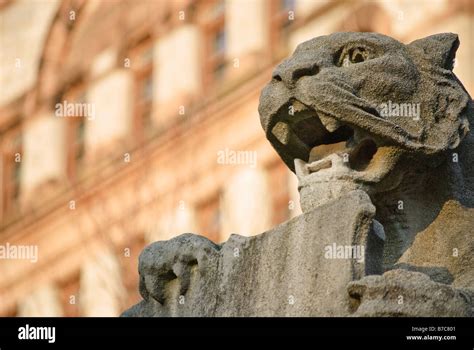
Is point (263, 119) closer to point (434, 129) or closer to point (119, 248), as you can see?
point (434, 129)

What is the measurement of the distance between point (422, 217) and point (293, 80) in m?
0.75

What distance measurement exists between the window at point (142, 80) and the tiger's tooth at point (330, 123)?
3726 centimetres

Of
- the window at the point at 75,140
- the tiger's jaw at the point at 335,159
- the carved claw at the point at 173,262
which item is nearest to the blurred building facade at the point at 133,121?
the window at the point at 75,140

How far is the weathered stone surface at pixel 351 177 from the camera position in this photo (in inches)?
354

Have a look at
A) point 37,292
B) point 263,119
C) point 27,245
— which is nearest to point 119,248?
point 37,292

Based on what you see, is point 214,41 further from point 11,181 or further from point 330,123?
point 330,123

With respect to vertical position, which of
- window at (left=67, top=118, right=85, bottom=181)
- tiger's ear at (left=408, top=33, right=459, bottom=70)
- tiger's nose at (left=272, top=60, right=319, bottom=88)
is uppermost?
window at (left=67, top=118, right=85, bottom=181)

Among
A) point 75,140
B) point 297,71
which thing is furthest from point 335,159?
point 75,140

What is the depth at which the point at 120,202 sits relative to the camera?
40969mm

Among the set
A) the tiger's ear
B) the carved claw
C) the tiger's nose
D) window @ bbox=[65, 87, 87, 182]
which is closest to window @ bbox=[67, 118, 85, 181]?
window @ bbox=[65, 87, 87, 182]

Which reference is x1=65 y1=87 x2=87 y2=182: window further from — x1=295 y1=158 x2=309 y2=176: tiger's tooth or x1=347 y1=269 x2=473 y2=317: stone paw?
x1=347 y1=269 x2=473 y2=317: stone paw

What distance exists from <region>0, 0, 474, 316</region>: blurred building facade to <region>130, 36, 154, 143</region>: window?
0.13ft

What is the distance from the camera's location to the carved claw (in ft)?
30.8

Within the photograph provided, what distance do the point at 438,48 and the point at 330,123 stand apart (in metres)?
0.62
